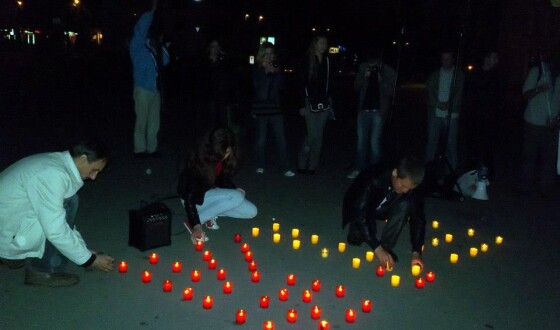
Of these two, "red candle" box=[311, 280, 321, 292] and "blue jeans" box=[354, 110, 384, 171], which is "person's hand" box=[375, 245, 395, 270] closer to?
"red candle" box=[311, 280, 321, 292]

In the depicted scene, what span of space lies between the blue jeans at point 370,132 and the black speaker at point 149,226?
167 inches

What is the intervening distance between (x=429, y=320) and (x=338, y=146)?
314 inches

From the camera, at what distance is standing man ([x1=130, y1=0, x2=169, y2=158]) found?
952 centimetres

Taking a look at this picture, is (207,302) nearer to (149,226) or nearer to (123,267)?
(123,267)

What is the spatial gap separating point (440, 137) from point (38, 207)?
6.25 metres

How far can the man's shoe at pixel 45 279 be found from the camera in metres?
4.77

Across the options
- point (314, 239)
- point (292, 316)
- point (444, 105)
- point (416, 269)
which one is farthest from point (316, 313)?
point (444, 105)

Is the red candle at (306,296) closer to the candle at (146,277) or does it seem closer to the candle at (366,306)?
the candle at (366,306)

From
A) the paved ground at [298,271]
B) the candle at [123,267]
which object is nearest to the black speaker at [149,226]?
the paved ground at [298,271]

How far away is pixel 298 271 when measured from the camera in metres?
5.54

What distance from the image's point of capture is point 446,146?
8.99 m

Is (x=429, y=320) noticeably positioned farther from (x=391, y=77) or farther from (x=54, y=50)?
(x=54, y=50)

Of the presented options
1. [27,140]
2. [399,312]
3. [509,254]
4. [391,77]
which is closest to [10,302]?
[399,312]

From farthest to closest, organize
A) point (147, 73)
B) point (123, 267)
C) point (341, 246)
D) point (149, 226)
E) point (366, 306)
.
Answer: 1. point (147, 73)
2. point (341, 246)
3. point (149, 226)
4. point (123, 267)
5. point (366, 306)
